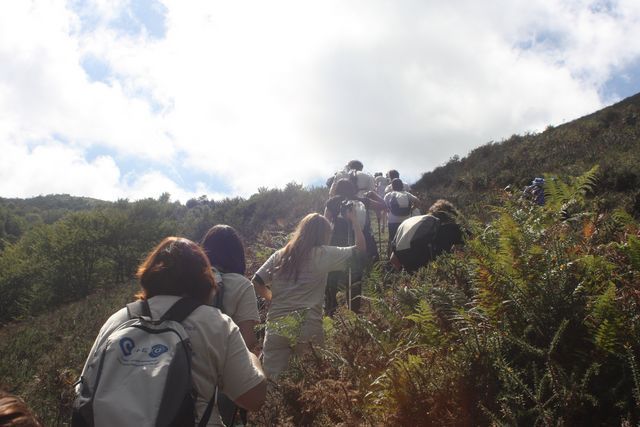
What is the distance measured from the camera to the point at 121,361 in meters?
1.86

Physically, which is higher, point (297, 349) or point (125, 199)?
point (125, 199)

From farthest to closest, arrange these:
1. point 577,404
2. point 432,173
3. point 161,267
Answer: point 432,173 → point 161,267 → point 577,404

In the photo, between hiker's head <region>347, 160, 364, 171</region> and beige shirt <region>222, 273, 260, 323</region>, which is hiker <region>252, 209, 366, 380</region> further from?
hiker's head <region>347, 160, 364, 171</region>

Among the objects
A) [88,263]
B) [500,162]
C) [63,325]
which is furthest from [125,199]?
[500,162]

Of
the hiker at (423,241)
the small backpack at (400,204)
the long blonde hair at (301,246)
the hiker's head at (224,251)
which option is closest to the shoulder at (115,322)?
the hiker's head at (224,251)

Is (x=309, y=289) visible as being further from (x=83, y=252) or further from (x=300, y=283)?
(x=83, y=252)

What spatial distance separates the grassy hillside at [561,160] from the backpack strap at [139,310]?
9749mm

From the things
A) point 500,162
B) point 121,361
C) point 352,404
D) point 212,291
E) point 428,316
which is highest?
point 500,162

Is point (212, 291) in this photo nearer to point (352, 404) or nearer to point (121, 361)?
point (121, 361)

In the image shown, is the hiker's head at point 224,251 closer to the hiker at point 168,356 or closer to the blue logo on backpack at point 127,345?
the hiker at point 168,356

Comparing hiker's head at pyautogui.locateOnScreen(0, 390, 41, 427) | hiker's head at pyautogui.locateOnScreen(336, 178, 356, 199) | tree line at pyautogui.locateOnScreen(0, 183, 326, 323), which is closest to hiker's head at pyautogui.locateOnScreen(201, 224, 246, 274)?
hiker's head at pyautogui.locateOnScreen(0, 390, 41, 427)

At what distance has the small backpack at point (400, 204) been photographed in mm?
7945

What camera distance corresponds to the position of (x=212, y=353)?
214cm

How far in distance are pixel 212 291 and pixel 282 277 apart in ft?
6.14
